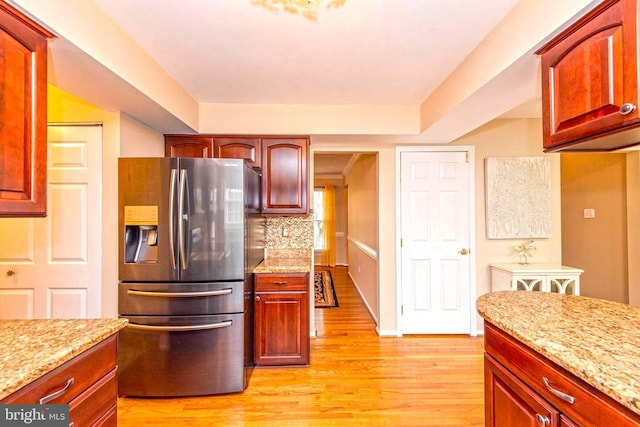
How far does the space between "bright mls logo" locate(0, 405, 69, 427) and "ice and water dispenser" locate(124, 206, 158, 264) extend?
1.23m

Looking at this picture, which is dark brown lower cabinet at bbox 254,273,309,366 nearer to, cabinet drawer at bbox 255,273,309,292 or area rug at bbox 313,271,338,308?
cabinet drawer at bbox 255,273,309,292

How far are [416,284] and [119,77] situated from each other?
127 inches

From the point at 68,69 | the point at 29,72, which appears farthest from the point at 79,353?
the point at 68,69

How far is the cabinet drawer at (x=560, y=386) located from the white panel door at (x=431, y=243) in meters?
2.12

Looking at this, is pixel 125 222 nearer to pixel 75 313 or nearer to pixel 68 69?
pixel 75 313

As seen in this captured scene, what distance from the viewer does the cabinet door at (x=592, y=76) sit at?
1.04m

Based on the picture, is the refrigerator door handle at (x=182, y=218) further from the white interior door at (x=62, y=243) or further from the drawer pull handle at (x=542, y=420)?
the drawer pull handle at (x=542, y=420)

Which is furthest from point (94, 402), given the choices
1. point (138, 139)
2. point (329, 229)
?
point (329, 229)

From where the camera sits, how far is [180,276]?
2.17 meters

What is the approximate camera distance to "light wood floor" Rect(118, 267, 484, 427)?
2.02 meters

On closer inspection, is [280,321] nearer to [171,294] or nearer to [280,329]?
[280,329]

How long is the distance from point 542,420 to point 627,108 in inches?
43.2

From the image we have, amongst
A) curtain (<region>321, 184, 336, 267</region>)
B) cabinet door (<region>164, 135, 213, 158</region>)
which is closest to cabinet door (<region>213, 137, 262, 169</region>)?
cabinet door (<region>164, 135, 213, 158</region>)

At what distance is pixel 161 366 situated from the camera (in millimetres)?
2188
